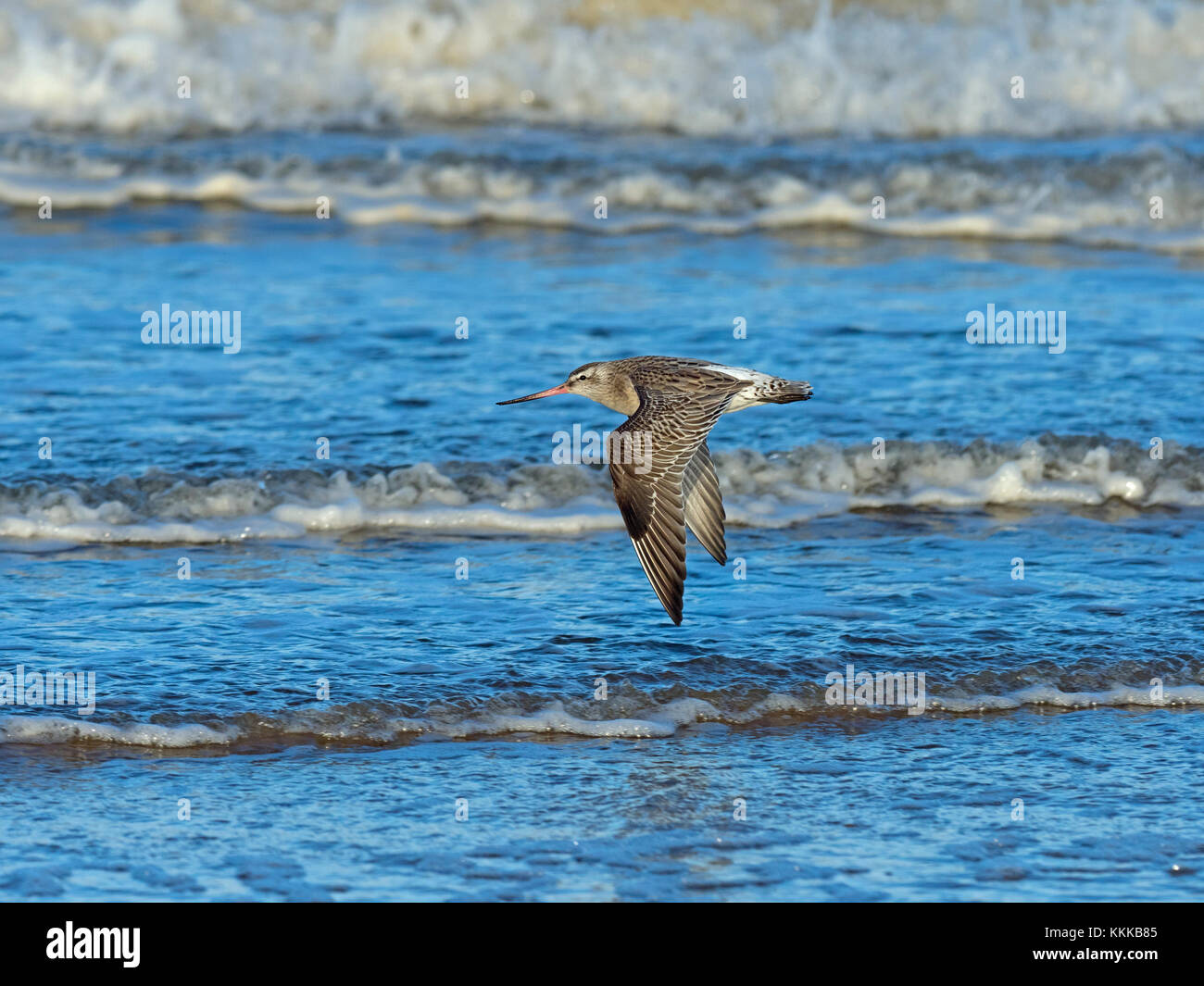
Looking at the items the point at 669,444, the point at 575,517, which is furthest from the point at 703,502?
the point at 575,517

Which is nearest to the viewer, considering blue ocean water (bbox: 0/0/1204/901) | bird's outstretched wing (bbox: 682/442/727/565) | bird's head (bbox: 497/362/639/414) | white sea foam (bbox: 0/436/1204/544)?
blue ocean water (bbox: 0/0/1204/901)

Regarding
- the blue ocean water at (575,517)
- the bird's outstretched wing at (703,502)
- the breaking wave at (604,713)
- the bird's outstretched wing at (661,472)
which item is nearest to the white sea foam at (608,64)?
the blue ocean water at (575,517)

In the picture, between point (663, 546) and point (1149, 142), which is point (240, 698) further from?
point (1149, 142)

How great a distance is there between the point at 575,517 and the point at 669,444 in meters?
1.51

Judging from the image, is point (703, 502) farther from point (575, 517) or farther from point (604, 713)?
point (604, 713)

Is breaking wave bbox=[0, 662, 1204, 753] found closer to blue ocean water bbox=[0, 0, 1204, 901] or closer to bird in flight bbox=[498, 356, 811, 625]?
blue ocean water bbox=[0, 0, 1204, 901]

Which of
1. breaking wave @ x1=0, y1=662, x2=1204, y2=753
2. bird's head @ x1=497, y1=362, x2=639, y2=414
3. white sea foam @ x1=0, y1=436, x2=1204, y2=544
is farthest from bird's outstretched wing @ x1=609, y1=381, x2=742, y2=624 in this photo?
white sea foam @ x1=0, y1=436, x2=1204, y2=544

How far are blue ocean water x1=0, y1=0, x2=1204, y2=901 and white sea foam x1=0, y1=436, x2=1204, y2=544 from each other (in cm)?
2

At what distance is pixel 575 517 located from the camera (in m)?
7.14

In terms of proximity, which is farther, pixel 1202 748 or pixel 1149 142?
pixel 1149 142

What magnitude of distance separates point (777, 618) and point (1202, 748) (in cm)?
145

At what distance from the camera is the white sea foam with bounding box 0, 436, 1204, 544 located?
6.99 m

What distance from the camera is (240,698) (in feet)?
17.1
